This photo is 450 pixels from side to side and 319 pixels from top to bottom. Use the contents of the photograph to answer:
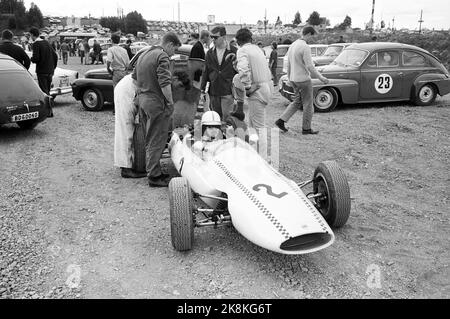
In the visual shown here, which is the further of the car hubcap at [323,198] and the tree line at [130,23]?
the tree line at [130,23]

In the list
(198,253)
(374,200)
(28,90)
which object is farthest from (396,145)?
(28,90)

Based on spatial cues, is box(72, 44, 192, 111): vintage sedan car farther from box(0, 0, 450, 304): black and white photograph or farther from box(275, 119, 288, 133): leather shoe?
box(275, 119, 288, 133): leather shoe

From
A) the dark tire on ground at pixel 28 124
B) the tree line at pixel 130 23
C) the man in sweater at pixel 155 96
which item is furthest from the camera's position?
the tree line at pixel 130 23

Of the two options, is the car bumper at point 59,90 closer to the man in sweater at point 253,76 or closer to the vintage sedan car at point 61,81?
the vintage sedan car at point 61,81

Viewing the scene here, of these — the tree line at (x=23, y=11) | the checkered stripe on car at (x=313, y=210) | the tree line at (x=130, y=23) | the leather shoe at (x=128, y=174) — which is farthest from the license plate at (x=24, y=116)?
the tree line at (x=130, y=23)

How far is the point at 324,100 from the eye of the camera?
1127cm

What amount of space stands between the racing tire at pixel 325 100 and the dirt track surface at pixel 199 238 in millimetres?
3314

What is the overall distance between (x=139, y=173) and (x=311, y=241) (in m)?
3.46

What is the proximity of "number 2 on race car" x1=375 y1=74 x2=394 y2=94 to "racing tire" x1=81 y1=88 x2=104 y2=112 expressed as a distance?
712 cm

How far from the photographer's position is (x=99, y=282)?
364cm

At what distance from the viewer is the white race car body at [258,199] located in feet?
11.6

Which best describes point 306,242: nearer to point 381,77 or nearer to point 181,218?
point 181,218

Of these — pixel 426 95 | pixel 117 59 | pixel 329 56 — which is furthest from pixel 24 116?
pixel 329 56

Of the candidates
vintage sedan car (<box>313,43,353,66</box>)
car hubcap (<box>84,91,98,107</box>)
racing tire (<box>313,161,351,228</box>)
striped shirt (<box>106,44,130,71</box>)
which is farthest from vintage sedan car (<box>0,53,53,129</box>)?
vintage sedan car (<box>313,43,353,66</box>)
